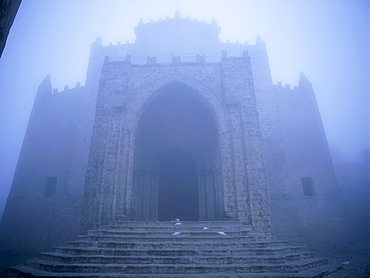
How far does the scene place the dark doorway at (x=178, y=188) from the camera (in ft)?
39.8

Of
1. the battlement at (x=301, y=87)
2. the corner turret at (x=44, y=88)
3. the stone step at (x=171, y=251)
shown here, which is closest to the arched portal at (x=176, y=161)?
the stone step at (x=171, y=251)

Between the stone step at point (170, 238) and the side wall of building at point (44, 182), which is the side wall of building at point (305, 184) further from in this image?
the side wall of building at point (44, 182)

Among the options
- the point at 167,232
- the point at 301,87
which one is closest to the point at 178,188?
the point at 167,232

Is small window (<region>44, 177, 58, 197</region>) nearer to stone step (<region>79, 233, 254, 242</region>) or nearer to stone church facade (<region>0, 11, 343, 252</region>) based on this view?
stone church facade (<region>0, 11, 343, 252</region>)

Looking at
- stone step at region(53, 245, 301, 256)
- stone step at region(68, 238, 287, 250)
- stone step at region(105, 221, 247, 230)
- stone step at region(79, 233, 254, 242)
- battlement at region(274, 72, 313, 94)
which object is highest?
battlement at region(274, 72, 313, 94)

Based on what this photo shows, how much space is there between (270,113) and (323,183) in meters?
5.96

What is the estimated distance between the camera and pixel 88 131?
16375 mm

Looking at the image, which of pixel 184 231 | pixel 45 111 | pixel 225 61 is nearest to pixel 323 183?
pixel 225 61

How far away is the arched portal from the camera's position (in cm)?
1140

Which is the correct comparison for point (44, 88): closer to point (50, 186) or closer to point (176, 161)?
point (50, 186)

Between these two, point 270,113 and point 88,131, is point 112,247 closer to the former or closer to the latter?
point 88,131

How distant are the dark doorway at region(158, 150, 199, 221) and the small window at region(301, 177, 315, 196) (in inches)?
311

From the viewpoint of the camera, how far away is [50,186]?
15.6 m

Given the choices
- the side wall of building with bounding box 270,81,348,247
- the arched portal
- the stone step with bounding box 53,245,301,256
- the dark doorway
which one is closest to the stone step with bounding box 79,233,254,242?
the stone step with bounding box 53,245,301,256
